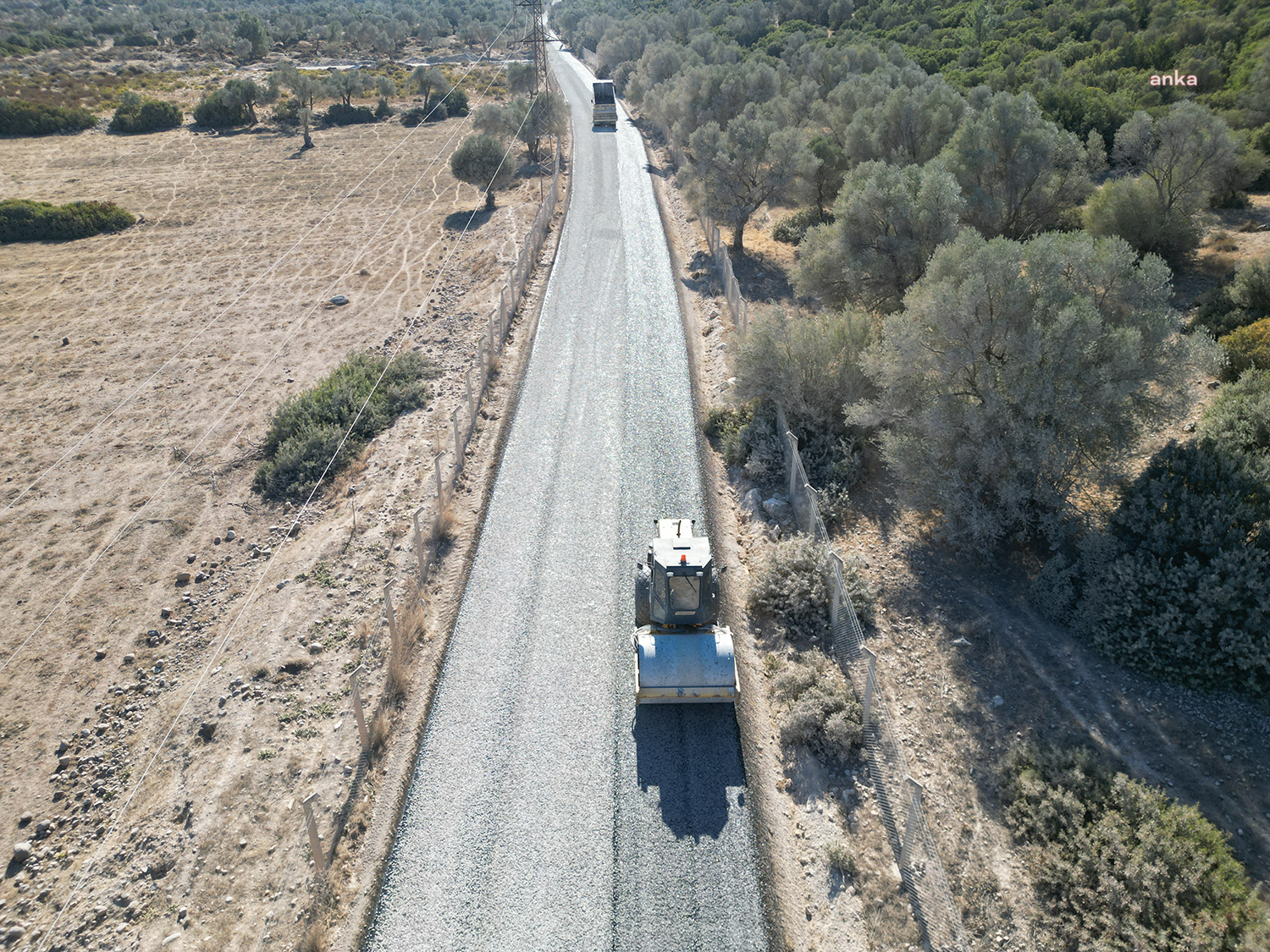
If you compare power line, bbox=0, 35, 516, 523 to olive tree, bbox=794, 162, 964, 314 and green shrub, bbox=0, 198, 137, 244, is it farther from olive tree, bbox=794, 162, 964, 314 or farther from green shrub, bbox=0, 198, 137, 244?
olive tree, bbox=794, 162, 964, 314

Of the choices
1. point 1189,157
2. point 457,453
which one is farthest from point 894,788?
point 1189,157

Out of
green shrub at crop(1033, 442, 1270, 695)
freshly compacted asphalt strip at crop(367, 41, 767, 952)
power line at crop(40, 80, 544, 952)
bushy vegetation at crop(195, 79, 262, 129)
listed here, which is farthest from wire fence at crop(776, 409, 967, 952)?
bushy vegetation at crop(195, 79, 262, 129)

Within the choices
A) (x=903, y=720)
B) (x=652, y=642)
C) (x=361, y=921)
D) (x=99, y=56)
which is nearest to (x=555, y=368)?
(x=652, y=642)

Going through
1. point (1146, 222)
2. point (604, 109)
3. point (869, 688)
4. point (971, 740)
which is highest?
point (604, 109)

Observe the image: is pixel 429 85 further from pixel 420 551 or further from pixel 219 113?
pixel 420 551

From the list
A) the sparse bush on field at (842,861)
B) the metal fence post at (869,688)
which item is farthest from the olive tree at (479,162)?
the sparse bush on field at (842,861)

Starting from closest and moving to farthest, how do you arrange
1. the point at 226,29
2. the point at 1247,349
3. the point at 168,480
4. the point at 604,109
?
the point at 1247,349 → the point at 168,480 → the point at 604,109 → the point at 226,29
